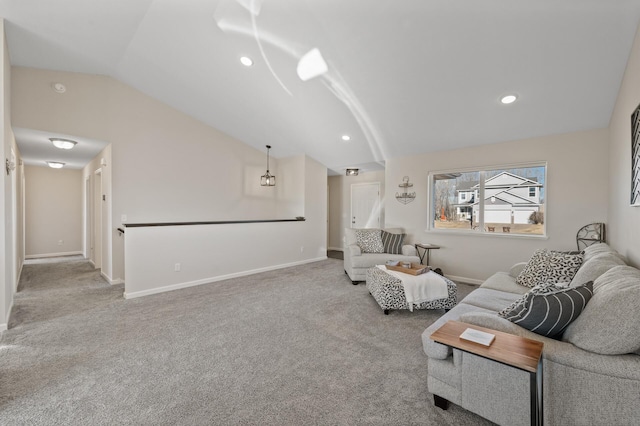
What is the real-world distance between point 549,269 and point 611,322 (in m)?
1.81

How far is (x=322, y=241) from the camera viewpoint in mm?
6859

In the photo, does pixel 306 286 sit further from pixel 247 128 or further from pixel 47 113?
pixel 47 113

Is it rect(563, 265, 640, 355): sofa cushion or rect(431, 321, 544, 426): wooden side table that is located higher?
rect(563, 265, 640, 355): sofa cushion

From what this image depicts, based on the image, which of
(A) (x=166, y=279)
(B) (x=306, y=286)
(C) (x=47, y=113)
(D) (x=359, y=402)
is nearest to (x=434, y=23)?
(D) (x=359, y=402)

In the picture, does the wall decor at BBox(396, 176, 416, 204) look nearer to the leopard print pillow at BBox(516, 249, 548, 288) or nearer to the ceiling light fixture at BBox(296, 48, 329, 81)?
the leopard print pillow at BBox(516, 249, 548, 288)

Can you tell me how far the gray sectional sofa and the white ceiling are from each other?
2173 mm

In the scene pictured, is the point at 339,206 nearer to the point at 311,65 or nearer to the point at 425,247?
the point at 425,247

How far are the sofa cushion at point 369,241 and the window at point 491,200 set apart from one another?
105cm

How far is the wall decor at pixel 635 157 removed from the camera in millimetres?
2100

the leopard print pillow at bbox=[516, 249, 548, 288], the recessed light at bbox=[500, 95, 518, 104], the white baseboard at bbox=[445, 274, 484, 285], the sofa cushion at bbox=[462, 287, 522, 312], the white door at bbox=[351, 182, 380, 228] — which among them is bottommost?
the white baseboard at bbox=[445, 274, 484, 285]

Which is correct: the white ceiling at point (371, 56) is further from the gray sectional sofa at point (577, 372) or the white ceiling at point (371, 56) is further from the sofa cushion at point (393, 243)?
the gray sectional sofa at point (577, 372)

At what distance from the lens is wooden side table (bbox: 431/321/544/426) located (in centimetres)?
117

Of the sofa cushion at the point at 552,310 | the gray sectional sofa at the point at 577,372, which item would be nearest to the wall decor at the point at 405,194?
the gray sectional sofa at the point at 577,372

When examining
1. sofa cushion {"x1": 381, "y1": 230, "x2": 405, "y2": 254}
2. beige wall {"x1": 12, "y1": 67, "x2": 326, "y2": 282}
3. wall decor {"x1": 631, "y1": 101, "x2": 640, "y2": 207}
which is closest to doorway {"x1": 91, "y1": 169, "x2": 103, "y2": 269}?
beige wall {"x1": 12, "y1": 67, "x2": 326, "y2": 282}
